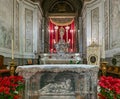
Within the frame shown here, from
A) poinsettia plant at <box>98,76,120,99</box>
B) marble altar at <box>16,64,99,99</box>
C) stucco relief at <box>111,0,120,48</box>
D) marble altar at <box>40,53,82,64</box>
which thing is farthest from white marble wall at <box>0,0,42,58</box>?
poinsettia plant at <box>98,76,120,99</box>

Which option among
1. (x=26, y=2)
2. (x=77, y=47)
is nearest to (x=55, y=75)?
(x=26, y=2)

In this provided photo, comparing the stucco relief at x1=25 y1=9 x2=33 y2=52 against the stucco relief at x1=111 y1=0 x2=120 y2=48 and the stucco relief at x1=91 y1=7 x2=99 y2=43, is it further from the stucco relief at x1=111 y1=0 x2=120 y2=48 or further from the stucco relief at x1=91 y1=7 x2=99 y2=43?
the stucco relief at x1=111 y1=0 x2=120 y2=48

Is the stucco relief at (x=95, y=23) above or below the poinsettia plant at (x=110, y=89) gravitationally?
above

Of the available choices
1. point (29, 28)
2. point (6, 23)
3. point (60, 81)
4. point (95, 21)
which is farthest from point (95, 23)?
point (60, 81)

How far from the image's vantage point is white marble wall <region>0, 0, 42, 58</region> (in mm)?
10953

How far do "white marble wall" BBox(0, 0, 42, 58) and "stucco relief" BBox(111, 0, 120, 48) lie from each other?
5400mm

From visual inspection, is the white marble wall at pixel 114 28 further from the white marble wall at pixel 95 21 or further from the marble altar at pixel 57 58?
the marble altar at pixel 57 58

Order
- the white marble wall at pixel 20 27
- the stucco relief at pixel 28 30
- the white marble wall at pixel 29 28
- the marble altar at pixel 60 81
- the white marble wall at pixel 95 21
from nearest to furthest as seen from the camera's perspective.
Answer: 1. the marble altar at pixel 60 81
2. the white marble wall at pixel 20 27
3. the white marble wall at pixel 95 21
4. the white marble wall at pixel 29 28
5. the stucco relief at pixel 28 30

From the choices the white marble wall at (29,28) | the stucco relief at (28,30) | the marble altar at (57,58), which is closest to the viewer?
the marble altar at (57,58)

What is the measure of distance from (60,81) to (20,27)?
990cm

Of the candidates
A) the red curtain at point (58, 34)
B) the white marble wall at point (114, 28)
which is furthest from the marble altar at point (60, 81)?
the red curtain at point (58, 34)

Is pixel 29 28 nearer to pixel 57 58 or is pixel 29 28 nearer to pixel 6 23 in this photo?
pixel 57 58

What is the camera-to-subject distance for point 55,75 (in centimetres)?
571

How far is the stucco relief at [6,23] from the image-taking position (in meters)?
10.6
